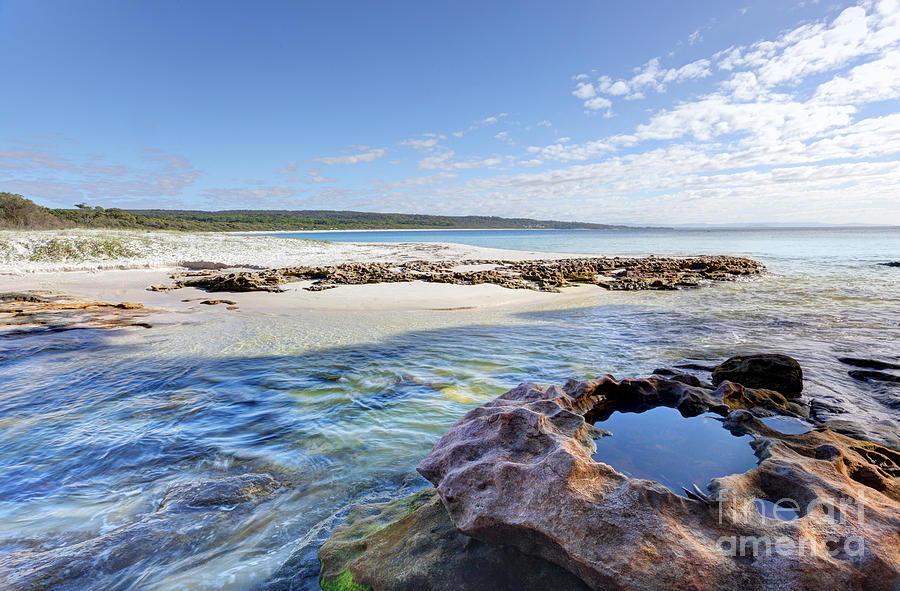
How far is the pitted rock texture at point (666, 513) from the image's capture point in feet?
5.67

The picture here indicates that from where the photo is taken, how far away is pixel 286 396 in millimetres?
5742

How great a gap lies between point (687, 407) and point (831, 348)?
238 inches

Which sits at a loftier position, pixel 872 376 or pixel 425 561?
pixel 425 561

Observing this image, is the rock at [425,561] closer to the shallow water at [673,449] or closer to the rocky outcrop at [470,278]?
the shallow water at [673,449]

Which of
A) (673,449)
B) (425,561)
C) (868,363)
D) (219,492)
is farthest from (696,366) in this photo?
(219,492)

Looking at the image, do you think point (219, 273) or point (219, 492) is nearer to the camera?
point (219, 492)

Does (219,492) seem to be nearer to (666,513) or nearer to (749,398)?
(666,513)

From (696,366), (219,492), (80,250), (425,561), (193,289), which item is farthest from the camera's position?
(80,250)

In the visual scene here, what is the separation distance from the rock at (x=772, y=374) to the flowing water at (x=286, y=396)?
47cm

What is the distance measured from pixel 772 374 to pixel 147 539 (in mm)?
6377

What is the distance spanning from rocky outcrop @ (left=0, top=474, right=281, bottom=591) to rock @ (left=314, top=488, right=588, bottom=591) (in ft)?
3.19

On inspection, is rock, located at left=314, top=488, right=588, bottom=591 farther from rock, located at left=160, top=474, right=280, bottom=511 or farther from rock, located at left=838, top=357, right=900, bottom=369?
rock, located at left=838, top=357, right=900, bottom=369

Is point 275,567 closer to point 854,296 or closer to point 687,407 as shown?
point 687,407

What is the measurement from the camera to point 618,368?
6.53 meters
